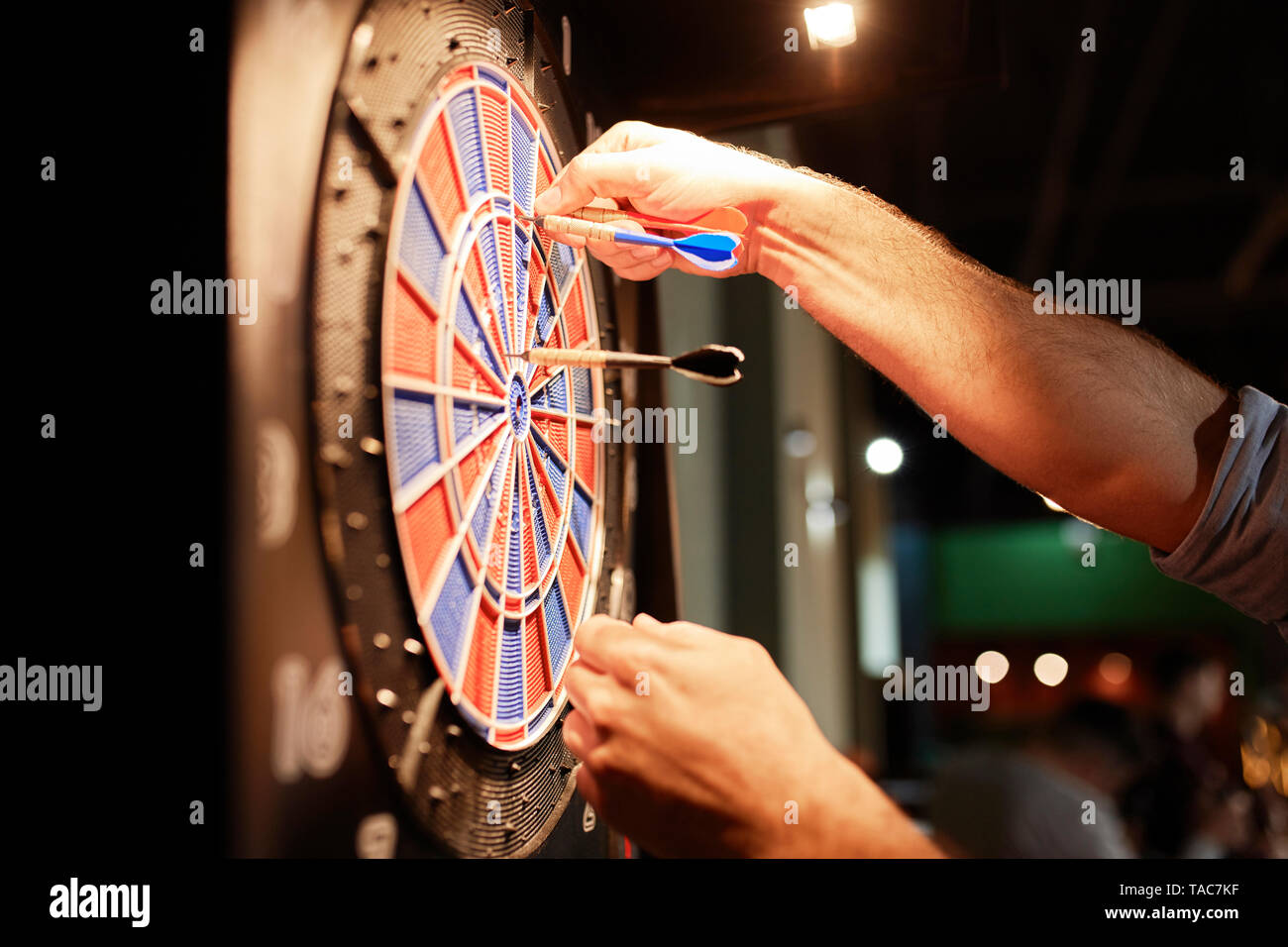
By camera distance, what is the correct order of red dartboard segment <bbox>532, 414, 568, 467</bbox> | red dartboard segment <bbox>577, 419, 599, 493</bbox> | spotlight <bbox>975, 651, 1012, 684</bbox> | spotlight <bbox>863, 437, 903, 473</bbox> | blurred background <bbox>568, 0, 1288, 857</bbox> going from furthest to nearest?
spotlight <bbox>975, 651, 1012, 684</bbox> → spotlight <bbox>863, 437, 903, 473</bbox> → blurred background <bbox>568, 0, 1288, 857</bbox> → red dartboard segment <bbox>577, 419, 599, 493</bbox> → red dartboard segment <bbox>532, 414, 568, 467</bbox>

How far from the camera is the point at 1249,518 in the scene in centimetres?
95

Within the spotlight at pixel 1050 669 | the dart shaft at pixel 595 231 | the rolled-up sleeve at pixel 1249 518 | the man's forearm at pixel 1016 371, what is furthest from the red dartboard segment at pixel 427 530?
the spotlight at pixel 1050 669

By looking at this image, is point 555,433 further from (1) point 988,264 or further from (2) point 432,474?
(1) point 988,264

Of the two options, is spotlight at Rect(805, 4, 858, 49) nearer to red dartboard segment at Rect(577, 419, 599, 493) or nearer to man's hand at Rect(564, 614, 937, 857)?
red dartboard segment at Rect(577, 419, 599, 493)

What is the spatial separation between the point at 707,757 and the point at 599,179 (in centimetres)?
53

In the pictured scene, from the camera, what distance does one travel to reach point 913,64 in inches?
49.8

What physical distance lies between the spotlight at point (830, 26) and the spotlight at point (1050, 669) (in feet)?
19.0

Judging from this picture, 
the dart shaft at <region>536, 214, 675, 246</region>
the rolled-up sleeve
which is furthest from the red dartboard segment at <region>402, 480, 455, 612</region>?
the rolled-up sleeve

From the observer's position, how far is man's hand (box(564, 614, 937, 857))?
2.70 feet

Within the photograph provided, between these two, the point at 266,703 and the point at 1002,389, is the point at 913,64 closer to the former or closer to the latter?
the point at 1002,389

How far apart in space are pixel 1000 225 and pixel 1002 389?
141 inches

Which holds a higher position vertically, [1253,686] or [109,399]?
[109,399]

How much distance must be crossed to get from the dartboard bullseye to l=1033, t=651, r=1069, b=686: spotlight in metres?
5.88
